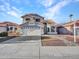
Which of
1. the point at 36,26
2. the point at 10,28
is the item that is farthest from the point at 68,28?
the point at 10,28

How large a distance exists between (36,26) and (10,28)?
130 cm

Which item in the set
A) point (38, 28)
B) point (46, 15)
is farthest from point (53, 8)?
point (38, 28)

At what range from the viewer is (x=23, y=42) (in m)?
10.4

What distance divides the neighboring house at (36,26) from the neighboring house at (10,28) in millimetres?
304

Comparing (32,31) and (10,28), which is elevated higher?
(10,28)

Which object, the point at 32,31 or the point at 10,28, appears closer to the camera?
the point at 10,28

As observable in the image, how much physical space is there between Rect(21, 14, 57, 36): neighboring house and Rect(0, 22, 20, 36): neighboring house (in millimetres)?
304

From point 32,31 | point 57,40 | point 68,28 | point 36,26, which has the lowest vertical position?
point 57,40

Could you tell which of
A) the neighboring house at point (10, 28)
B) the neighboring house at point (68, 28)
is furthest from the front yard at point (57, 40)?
the neighboring house at point (10, 28)

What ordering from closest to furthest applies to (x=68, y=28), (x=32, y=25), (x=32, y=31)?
(x=68, y=28) < (x=32, y=25) < (x=32, y=31)

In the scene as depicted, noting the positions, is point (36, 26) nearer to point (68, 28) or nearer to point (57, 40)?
point (57, 40)

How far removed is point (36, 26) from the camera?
412 inches

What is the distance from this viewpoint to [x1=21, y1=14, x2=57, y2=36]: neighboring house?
1019 cm

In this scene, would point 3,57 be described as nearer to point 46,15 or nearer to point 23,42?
point 23,42
